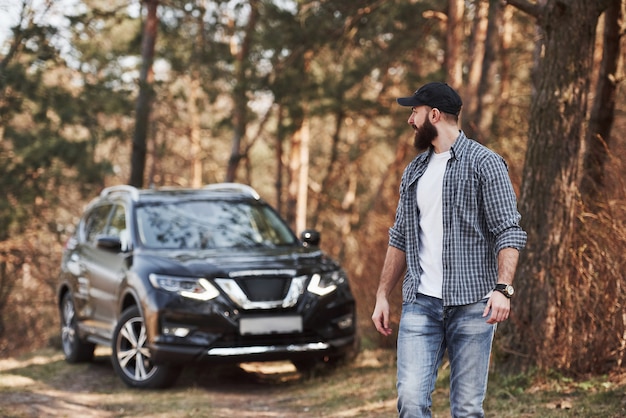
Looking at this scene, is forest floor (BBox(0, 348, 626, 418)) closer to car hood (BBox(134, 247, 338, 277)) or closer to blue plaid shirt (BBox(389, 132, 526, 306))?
car hood (BBox(134, 247, 338, 277))

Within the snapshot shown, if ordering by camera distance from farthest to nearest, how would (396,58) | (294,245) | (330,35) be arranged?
(396,58)
(330,35)
(294,245)

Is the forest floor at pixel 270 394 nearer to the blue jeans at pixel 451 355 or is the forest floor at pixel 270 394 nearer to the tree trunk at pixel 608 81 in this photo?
the blue jeans at pixel 451 355

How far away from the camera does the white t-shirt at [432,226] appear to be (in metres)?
4.46

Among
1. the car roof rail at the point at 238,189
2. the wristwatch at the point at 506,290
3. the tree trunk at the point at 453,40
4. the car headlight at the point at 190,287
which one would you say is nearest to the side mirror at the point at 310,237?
the car roof rail at the point at 238,189

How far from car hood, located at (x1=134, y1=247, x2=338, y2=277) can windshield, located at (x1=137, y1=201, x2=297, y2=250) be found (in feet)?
0.81

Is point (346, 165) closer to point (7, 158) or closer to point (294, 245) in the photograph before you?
point (7, 158)

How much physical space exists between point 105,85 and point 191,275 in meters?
12.5

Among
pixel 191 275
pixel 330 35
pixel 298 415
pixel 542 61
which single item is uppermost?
pixel 330 35

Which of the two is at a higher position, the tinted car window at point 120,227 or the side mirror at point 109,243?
the tinted car window at point 120,227

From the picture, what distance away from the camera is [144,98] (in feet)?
62.1

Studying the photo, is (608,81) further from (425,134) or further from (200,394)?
(425,134)

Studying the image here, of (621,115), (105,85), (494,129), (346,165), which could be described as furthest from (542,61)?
(346,165)

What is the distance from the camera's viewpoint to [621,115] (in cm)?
1688

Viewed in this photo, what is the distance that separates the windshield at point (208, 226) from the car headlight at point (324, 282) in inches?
34.8
